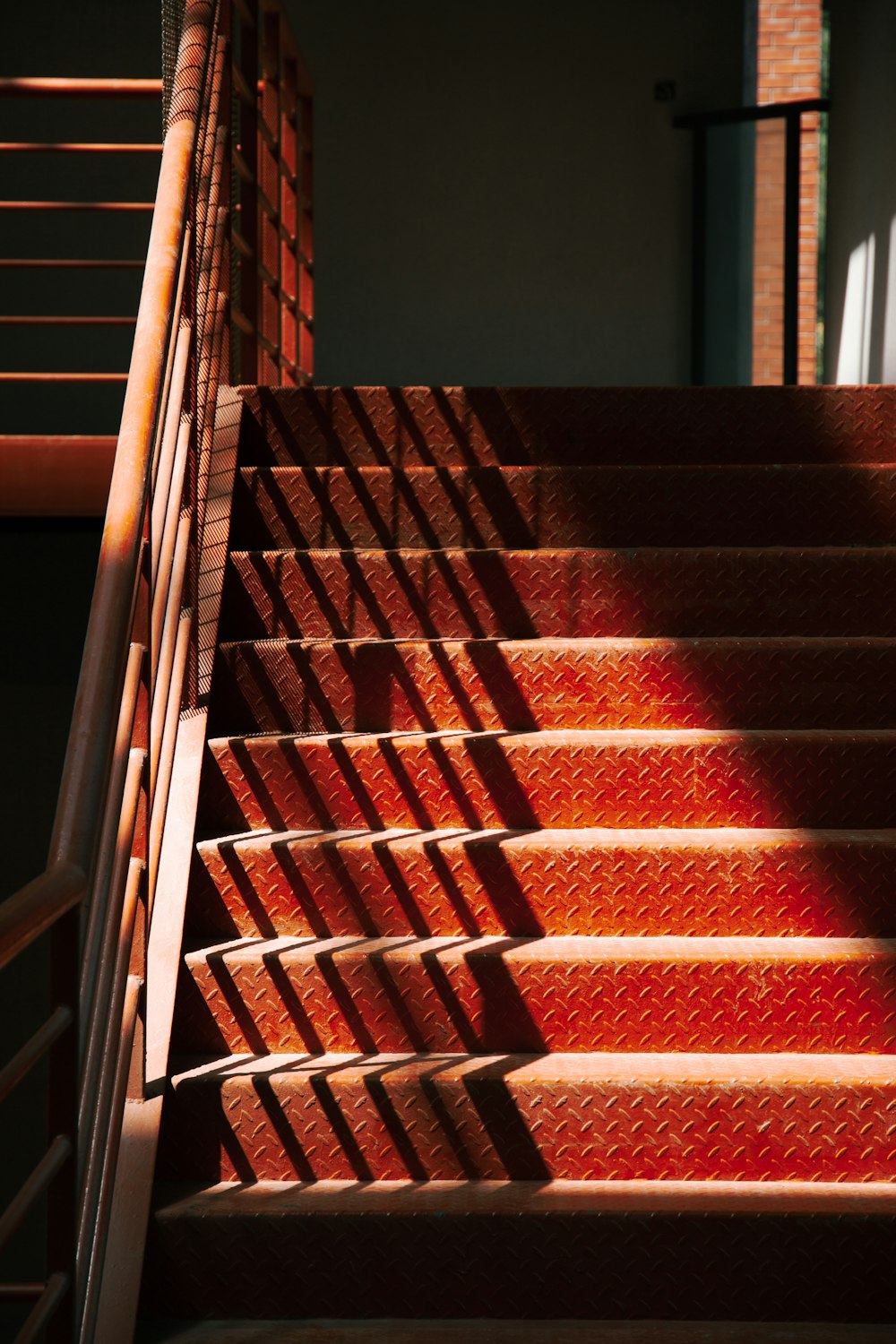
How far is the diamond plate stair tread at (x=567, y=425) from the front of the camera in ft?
10.4

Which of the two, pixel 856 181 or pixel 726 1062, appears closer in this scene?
pixel 726 1062

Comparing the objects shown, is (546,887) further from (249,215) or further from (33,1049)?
(249,215)

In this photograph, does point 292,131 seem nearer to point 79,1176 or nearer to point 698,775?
point 698,775

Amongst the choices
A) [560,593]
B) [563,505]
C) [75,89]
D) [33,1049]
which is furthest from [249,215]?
[33,1049]

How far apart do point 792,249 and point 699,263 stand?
1.43ft

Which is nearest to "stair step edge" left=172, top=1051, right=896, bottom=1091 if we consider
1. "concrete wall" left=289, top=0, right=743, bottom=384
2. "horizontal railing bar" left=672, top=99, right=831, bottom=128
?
"concrete wall" left=289, top=0, right=743, bottom=384

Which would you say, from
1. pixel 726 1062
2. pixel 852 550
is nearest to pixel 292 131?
pixel 852 550

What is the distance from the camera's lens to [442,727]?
261 centimetres

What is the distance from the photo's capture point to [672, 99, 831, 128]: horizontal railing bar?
6195 millimetres

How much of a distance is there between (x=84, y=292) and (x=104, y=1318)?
5.71m

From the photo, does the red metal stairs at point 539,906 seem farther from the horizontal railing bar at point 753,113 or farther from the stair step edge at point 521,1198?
the horizontal railing bar at point 753,113

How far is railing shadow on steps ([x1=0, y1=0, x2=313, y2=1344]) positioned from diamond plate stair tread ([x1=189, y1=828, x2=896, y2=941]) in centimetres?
16

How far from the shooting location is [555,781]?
7.99 feet

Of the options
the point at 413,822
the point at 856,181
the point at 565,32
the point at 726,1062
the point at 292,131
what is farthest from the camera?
the point at 565,32
